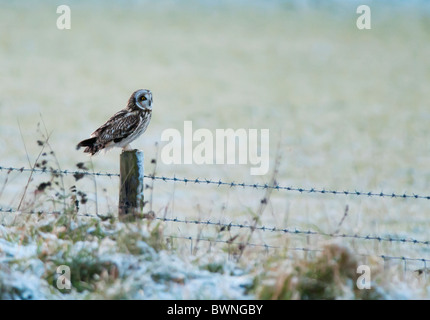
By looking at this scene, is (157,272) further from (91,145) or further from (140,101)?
(140,101)

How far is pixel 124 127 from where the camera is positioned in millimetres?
7480

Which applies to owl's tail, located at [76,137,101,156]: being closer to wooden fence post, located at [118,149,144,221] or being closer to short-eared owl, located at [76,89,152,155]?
short-eared owl, located at [76,89,152,155]

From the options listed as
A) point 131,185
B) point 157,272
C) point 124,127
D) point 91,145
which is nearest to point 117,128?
point 124,127

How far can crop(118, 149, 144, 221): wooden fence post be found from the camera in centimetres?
688

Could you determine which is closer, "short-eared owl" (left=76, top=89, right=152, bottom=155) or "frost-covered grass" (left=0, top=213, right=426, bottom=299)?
"frost-covered grass" (left=0, top=213, right=426, bottom=299)

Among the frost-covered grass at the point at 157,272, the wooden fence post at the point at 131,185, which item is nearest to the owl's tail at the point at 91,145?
the wooden fence post at the point at 131,185

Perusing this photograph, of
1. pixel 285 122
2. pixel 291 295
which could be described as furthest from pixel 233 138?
pixel 291 295

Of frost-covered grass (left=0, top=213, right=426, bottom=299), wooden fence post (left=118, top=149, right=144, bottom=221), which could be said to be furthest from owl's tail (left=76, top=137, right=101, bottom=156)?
frost-covered grass (left=0, top=213, right=426, bottom=299)

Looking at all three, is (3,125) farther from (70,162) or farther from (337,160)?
(337,160)

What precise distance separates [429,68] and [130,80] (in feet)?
57.0

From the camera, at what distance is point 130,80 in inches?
1673

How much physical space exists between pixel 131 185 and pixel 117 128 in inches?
31.1

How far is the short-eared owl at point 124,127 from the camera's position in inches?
294

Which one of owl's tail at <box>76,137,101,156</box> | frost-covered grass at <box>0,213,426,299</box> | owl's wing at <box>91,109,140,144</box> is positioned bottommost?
frost-covered grass at <box>0,213,426,299</box>
